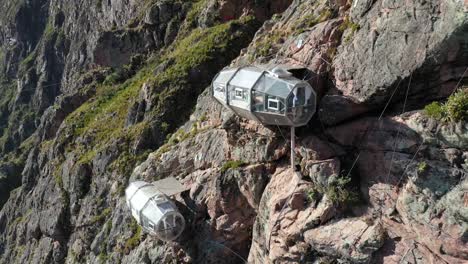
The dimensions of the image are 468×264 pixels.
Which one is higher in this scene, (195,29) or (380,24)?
(380,24)

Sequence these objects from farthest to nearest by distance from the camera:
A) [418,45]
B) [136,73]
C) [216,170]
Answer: [136,73], [216,170], [418,45]

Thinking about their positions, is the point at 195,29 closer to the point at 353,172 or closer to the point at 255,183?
the point at 255,183

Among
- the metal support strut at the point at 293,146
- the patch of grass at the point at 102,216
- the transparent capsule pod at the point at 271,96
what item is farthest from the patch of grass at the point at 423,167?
the patch of grass at the point at 102,216

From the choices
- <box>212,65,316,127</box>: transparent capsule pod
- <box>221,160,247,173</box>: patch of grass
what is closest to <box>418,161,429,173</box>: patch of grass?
<box>212,65,316,127</box>: transparent capsule pod

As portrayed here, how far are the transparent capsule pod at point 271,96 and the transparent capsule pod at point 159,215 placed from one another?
6.85 m

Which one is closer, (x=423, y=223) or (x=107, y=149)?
(x=423, y=223)

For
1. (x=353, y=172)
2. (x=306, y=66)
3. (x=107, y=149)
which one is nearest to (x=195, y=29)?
(x=107, y=149)

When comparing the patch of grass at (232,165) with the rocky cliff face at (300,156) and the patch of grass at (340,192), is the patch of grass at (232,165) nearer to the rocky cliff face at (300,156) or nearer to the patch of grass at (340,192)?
the rocky cliff face at (300,156)

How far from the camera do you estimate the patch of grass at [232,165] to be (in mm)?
23386

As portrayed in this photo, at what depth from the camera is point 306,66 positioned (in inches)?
822

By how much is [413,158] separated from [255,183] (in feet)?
26.7

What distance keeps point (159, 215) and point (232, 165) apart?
4807mm

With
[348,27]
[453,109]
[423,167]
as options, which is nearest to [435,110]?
[453,109]

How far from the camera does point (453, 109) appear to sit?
607 inches
